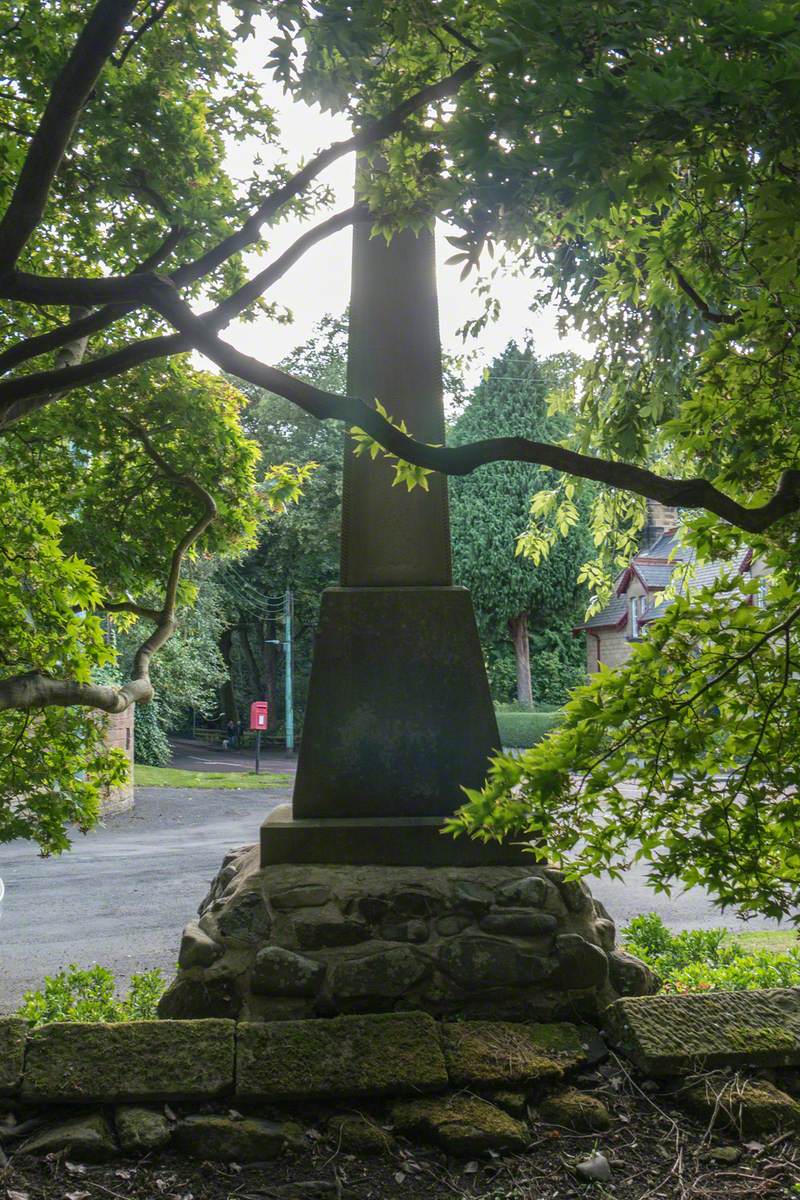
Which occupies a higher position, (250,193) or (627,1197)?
(250,193)

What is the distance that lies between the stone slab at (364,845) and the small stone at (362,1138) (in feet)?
3.49

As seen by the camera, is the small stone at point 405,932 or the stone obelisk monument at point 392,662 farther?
the stone obelisk monument at point 392,662

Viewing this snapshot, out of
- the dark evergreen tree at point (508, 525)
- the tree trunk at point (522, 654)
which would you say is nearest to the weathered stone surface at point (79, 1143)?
the dark evergreen tree at point (508, 525)

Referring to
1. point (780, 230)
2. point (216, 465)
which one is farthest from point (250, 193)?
point (780, 230)

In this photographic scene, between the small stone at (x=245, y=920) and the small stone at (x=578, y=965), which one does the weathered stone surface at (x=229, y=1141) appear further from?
the small stone at (x=578, y=965)

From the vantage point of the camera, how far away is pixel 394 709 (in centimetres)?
421

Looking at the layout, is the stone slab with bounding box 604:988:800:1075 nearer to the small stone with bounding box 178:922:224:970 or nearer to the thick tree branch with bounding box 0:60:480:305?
the small stone with bounding box 178:922:224:970

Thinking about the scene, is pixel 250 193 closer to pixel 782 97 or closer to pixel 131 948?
pixel 782 97

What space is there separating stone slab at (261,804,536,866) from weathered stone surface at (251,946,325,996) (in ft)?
1.44

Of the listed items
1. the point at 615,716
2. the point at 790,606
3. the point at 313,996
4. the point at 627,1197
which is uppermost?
the point at 790,606

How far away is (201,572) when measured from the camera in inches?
992

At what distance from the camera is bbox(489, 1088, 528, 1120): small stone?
318 centimetres

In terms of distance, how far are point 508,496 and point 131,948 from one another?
23838mm

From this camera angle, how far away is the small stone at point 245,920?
12.2 feet
